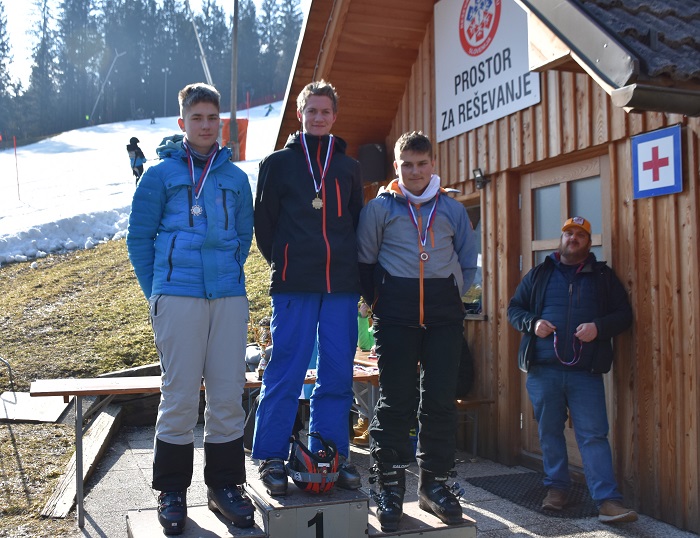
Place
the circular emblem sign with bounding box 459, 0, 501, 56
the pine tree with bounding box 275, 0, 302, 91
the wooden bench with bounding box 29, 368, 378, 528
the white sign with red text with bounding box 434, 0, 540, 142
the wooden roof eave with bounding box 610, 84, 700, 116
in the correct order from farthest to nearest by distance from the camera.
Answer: the pine tree with bounding box 275, 0, 302, 91, the circular emblem sign with bounding box 459, 0, 501, 56, the white sign with red text with bounding box 434, 0, 540, 142, the wooden bench with bounding box 29, 368, 378, 528, the wooden roof eave with bounding box 610, 84, 700, 116

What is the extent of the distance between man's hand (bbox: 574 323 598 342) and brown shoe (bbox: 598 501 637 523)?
101 centimetres

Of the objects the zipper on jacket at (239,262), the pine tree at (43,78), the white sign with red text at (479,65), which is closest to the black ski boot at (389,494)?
the zipper on jacket at (239,262)

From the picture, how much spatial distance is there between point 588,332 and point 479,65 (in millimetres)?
2915

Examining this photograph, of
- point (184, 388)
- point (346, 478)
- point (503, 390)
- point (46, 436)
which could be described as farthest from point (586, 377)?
point (46, 436)

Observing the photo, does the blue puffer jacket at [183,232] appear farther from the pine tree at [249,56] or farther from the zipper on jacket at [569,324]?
the pine tree at [249,56]

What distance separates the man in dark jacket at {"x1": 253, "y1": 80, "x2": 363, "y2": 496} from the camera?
3684 millimetres

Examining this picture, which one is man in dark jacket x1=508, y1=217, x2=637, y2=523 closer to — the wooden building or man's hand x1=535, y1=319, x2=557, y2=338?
man's hand x1=535, y1=319, x2=557, y2=338

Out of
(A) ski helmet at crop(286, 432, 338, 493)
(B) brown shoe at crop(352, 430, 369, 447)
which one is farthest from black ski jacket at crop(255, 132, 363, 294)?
(B) brown shoe at crop(352, 430, 369, 447)

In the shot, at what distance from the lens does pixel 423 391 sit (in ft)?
12.7

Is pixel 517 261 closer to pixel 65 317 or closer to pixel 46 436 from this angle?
pixel 46 436

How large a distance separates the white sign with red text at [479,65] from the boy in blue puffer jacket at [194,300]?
→ 10.5 ft

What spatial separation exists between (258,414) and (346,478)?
1.72 ft

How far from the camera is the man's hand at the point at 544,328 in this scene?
5.05 meters

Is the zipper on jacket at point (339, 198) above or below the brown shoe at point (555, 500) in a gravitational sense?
above
